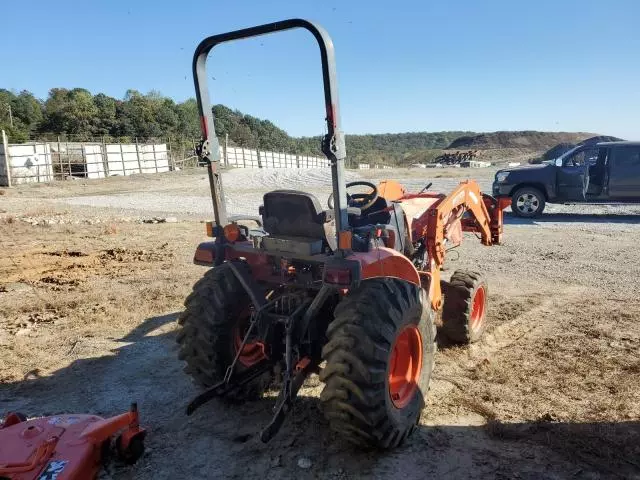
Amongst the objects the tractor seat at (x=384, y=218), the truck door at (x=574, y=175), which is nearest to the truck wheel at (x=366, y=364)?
the tractor seat at (x=384, y=218)

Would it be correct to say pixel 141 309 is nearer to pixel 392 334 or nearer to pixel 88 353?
pixel 88 353

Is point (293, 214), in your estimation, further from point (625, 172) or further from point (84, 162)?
point (84, 162)

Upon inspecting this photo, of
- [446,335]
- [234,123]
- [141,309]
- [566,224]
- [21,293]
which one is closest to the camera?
[234,123]

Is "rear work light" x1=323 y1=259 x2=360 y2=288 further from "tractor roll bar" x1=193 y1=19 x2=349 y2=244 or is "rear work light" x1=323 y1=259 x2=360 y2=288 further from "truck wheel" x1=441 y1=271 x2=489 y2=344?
"truck wheel" x1=441 y1=271 x2=489 y2=344

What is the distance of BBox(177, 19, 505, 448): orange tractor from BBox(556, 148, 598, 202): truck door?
10029mm

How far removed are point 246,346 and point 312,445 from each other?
0.99 meters

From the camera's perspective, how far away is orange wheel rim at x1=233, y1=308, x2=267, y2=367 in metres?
4.20

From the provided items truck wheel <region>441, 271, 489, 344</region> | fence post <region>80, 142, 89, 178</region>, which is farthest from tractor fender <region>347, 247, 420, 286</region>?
fence post <region>80, 142, 89, 178</region>

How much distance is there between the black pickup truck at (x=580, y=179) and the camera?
42.7 feet

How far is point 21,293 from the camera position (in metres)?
7.67

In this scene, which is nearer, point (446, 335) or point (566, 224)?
point (446, 335)

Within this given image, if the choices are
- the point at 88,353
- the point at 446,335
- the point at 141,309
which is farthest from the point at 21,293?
the point at 446,335

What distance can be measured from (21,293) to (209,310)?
16.8 ft

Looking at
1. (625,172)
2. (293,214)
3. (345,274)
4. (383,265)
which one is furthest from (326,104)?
(625,172)
